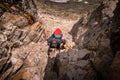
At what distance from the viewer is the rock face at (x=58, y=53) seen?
788 inches

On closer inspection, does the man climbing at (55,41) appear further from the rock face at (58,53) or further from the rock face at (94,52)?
the rock face at (94,52)

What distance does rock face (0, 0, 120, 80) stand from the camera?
2002 centimetres

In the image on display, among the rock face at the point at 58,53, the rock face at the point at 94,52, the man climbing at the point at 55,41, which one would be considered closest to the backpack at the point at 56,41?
the man climbing at the point at 55,41

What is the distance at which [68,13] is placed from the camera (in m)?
47.0

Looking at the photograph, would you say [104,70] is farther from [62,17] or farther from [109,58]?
[62,17]

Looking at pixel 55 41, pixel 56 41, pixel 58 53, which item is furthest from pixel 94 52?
pixel 55 41

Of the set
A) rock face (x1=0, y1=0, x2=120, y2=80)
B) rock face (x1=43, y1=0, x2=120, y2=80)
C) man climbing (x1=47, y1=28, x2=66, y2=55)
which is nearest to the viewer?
rock face (x1=43, y1=0, x2=120, y2=80)

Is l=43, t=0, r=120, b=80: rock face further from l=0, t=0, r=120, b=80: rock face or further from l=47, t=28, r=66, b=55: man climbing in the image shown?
l=47, t=28, r=66, b=55: man climbing

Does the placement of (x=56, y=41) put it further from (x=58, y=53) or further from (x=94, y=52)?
(x=94, y=52)

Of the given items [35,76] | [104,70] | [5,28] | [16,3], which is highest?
[16,3]

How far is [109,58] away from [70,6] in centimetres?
3190

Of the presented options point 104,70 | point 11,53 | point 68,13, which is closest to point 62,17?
point 68,13

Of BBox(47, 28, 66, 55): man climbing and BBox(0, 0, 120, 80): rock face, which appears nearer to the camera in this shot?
BBox(0, 0, 120, 80): rock face

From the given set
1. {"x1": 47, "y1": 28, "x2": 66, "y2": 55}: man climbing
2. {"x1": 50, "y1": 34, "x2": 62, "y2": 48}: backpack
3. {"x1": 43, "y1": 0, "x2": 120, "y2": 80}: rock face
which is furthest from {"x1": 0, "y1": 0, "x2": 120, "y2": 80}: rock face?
{"x1": 50, "y1": 34, "x2": 62, "y2": 48}: backpack
